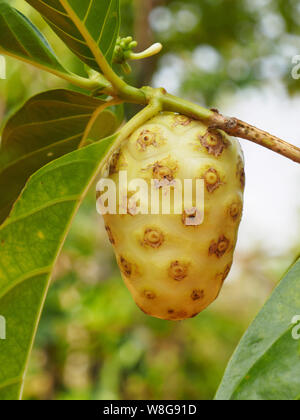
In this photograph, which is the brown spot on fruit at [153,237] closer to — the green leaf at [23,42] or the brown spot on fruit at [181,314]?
the brown spot on fruit at [181,314]

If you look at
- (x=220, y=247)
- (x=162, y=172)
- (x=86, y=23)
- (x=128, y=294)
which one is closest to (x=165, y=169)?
(x=162, y=172)

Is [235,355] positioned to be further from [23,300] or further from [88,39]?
[88,39]

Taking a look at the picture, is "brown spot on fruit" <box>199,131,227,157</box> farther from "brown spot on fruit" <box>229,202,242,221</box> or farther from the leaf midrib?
the leaf midrib

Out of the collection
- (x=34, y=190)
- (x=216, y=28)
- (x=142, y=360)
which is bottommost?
(x=142, y=360)

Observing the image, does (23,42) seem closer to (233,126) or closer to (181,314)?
(233,126)

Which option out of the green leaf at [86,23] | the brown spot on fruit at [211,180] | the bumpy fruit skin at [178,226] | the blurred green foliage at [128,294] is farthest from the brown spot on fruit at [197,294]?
the blurred green foliage at [128,294]
